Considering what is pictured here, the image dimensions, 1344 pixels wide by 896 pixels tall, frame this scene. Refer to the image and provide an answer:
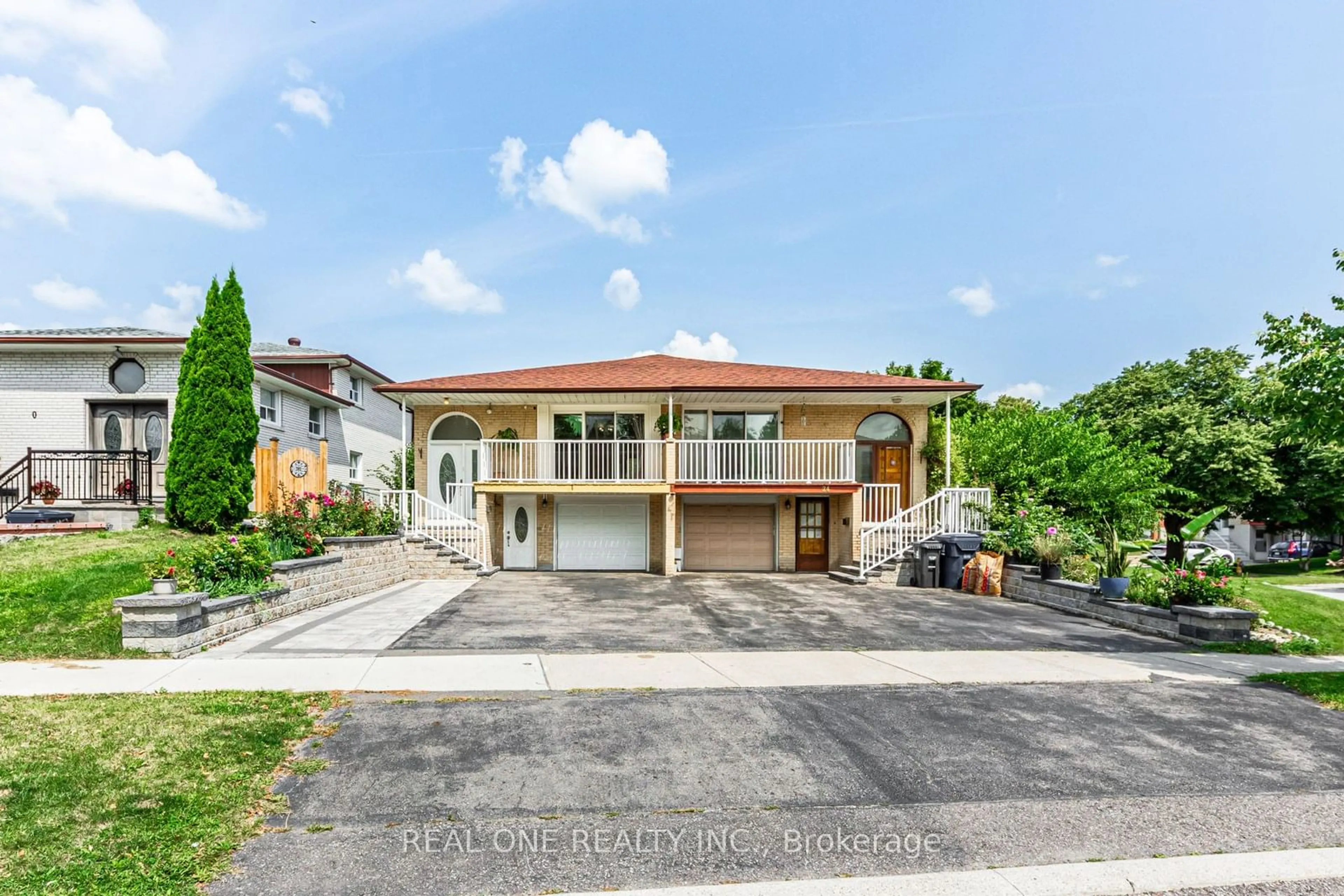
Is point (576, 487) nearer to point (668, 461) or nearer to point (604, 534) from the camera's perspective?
point (604, 534)

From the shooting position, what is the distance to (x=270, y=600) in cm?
943

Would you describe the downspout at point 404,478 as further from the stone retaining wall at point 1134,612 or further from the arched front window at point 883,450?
the stone retaining wall at point 1134,612

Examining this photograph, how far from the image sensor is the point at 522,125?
→ 1412 cm

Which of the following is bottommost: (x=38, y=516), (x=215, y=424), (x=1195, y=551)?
(x=1195, y=551)

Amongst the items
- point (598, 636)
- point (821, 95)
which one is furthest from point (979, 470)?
point (598, 636)

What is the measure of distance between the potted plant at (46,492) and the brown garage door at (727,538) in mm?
14673

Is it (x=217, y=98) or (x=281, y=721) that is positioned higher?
(x=217, y=98)

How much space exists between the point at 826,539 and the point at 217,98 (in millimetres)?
16264

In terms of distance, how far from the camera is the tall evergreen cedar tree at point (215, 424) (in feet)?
45.7

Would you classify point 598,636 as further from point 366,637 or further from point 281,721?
point 281,721

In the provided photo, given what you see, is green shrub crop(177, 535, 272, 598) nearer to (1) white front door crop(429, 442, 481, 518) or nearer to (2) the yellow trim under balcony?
(2) the yellow trim under balcony

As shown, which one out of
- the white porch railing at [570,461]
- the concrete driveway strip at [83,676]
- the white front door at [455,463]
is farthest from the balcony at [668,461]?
the concrete driveway strip at [83,676]

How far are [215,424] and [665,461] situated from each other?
9.93 m

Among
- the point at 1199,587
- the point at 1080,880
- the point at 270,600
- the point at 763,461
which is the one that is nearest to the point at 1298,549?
the point at 763,461
